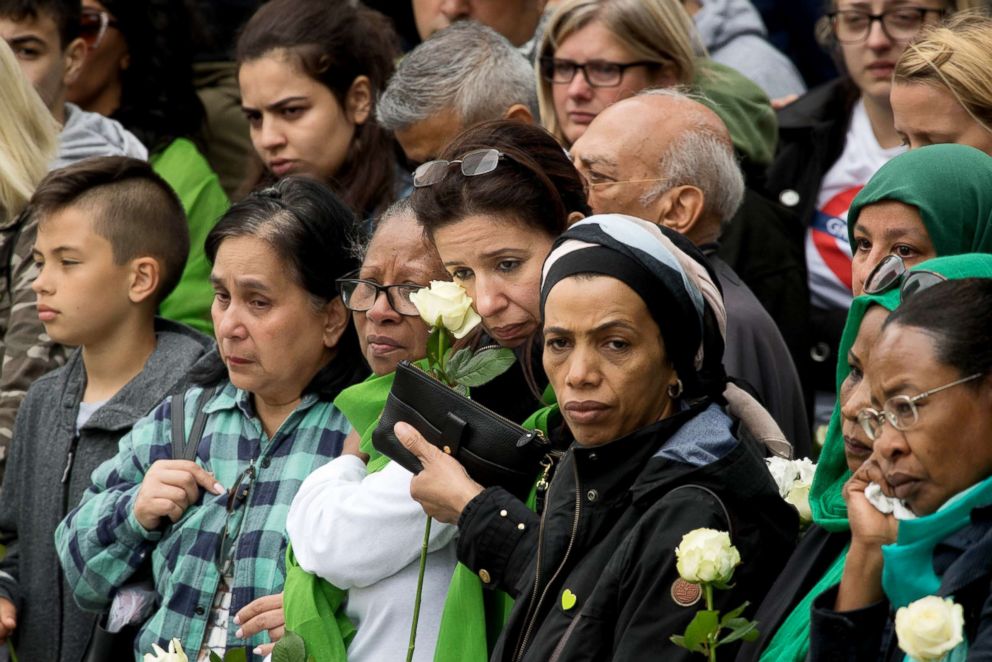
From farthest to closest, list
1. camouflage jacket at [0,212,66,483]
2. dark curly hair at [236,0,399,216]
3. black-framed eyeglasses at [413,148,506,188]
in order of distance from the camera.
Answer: dark curly hair at [236,0,399,216], camouflage jacket at [0,212,66,483], black-framed eyeglasses at [413,148,506,188]

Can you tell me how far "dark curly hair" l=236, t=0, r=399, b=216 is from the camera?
5633 millimetres

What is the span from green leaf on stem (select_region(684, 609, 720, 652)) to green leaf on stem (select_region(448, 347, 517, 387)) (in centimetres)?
85

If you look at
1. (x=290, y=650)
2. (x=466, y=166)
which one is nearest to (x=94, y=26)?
(x=466, y=166)

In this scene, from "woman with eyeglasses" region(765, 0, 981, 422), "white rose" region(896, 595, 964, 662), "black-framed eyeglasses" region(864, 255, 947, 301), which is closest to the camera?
"white rose" region(896, 595, 964, 662)

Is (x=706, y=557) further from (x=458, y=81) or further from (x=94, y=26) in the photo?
(x=94, y=26)

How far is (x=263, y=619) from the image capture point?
4.01 m

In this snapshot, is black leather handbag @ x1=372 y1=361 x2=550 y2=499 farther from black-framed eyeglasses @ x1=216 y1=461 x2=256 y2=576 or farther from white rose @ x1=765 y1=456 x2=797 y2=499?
black-framed eyeglasses @ x1=216 y1=461 x2=256 y2=576

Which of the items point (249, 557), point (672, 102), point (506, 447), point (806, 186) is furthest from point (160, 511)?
point (806, 186)

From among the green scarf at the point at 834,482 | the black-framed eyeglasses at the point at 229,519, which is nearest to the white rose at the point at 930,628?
the green scarf at the point at 834,482

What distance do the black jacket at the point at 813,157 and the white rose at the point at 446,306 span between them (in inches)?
89.0

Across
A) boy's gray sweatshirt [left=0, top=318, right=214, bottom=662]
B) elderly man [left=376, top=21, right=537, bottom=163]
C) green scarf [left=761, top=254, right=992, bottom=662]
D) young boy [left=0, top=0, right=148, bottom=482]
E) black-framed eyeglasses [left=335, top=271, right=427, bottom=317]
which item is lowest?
boy's gray sweatshirt [left=0, top=318, right=214, bottom=662]

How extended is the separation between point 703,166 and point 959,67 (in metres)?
0.81

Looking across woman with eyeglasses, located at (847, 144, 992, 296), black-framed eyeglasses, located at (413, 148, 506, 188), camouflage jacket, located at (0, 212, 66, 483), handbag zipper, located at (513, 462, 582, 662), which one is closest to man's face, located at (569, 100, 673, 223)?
black-framed eyeglasses, located at (413, 148, 506, 188)

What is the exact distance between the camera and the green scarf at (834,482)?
3066 mm
